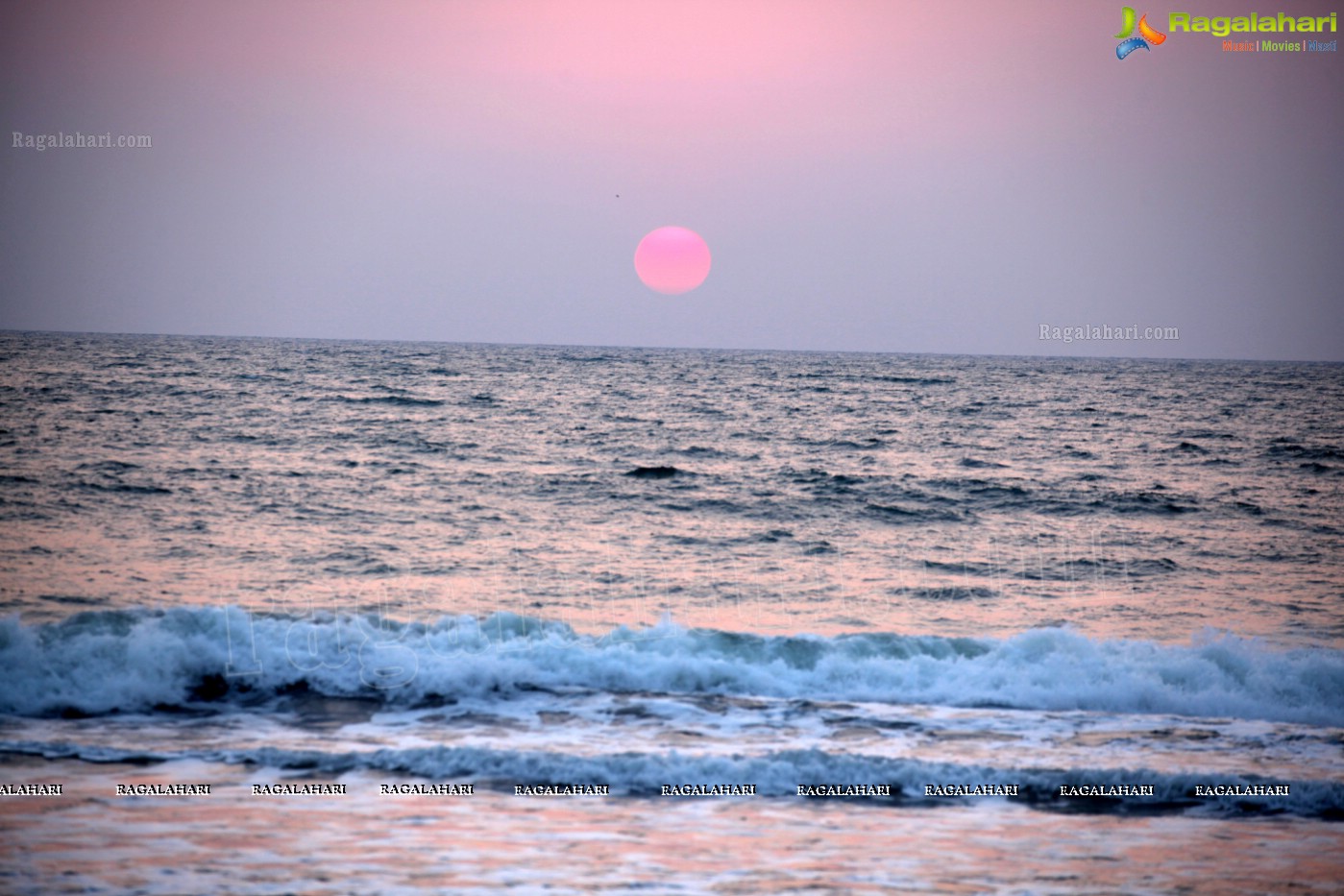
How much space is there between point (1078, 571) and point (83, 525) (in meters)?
18.1

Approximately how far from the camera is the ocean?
7461 millimetres

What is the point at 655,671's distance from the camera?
12273mm

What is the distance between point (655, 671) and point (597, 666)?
0.72 m

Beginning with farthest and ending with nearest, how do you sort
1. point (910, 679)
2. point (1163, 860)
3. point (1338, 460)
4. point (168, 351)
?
1. point (168, 351)
2. point (1338, 460)
3. point (910, 679)
4. point (1163, 860)

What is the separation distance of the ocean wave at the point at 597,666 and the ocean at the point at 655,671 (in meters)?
0.05

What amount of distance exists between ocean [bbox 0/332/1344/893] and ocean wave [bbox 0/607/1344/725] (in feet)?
0.18

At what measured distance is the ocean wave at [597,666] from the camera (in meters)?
11.6

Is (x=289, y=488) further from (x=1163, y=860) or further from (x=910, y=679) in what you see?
(x=1163, y=860)

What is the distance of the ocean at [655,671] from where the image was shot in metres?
7.46

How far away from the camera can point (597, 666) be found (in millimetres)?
12367

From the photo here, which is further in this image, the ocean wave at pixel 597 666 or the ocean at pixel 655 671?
the ocean wave at pixel 597 666

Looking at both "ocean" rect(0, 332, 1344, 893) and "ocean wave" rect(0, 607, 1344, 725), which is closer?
"ocean" rect(0, 332, 1344, 893)

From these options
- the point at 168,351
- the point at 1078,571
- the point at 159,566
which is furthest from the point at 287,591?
the point at 168,351

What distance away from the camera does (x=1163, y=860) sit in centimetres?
748
